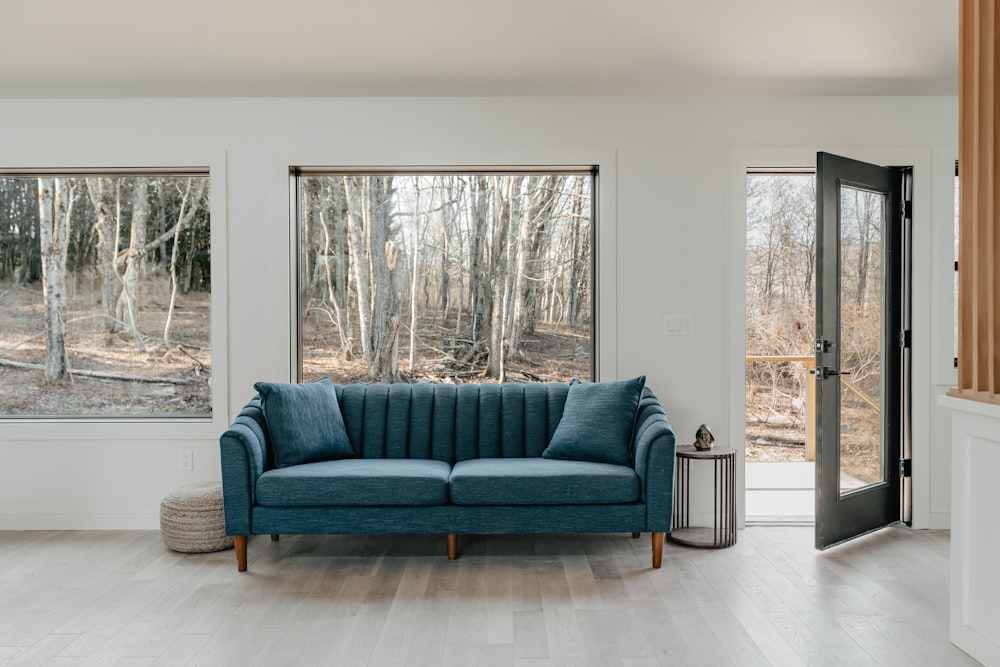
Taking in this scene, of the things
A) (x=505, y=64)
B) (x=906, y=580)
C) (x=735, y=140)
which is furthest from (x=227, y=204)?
(x=906, y=580)

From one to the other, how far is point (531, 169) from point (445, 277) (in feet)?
2.66

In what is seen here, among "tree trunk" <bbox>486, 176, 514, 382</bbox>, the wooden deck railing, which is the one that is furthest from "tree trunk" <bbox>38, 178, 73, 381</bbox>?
the wooden deck railing

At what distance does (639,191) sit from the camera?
179 inches

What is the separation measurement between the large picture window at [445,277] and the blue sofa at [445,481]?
2.07 ft

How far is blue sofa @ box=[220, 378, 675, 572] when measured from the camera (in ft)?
12.0

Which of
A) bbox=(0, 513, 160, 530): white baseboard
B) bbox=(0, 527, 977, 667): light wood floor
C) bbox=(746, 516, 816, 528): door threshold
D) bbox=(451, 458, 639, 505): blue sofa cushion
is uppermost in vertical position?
bbox=(451, 458, 639, 505): blue sofa cushion

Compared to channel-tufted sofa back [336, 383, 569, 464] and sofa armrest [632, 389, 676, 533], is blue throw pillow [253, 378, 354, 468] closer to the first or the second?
channel-tufted sofa back [336, 383, 569, 464]

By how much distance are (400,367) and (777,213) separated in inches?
143

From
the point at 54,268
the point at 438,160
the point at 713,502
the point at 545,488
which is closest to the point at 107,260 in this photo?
the point at 54,268

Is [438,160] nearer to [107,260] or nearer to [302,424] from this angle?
[302,424]

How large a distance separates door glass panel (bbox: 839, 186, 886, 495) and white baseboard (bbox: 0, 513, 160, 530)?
12.6ft

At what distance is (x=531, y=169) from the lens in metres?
4.59

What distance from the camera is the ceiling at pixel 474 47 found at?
3270 mm

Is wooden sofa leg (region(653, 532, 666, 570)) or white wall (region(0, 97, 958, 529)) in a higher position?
white wall (region(0, 97, 958, 529))
